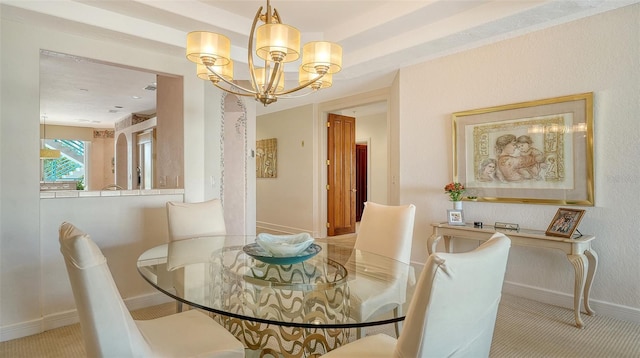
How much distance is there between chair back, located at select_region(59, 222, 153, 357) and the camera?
1.06 meters

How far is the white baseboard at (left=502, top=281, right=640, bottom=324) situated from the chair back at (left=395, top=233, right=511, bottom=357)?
→ 2476 mm

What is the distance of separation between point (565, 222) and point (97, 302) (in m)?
3.16

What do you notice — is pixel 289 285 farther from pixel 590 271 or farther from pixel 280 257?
pixel 590 271

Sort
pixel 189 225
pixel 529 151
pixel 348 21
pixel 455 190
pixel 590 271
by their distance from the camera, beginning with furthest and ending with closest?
pixel 455 190
pixel 348 21
pixel 529 151
pixel 189 225
pixel 590 271

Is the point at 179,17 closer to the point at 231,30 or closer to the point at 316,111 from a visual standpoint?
the point at 231,30

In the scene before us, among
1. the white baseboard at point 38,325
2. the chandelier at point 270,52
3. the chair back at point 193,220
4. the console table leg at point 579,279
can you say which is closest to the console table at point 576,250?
the console table leg at point 579,279

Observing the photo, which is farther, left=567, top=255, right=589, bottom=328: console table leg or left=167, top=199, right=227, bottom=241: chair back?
left=167, top=199, right=227, bottom=241: chair back

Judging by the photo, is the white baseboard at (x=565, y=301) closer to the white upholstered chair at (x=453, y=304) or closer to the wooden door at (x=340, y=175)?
the white upholstered chair at (x=453, y=304)

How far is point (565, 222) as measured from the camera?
2691mm

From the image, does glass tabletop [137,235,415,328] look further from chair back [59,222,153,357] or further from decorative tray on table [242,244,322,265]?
chair back [59,222,153,357]

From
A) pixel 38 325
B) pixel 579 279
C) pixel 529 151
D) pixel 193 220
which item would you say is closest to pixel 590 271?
pixel 579 279

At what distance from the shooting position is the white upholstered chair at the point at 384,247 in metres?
1.46

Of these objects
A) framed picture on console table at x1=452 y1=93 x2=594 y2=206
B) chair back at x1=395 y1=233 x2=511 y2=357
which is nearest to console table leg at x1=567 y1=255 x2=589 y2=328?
framed picture on console table at x1=452 y1=93 x2=594 y2=206

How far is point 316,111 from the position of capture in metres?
5.89
